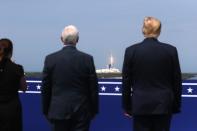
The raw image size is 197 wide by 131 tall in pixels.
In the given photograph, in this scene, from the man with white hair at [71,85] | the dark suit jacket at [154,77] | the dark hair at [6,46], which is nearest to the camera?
the dark suit jacket at [154,77]

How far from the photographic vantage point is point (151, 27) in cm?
452

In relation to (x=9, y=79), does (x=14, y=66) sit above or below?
above

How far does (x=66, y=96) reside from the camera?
4.74 meters

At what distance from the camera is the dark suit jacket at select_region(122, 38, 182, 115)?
14.8 feet

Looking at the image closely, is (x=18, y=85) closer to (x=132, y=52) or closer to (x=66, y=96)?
(x=66, y=96)

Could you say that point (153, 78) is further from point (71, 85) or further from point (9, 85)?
point (9, 85)

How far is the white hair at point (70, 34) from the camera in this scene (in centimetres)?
476

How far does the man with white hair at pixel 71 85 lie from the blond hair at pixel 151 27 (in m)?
0.61

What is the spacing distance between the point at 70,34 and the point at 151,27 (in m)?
0.78

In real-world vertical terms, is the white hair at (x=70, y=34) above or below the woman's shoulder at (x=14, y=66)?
Result: above

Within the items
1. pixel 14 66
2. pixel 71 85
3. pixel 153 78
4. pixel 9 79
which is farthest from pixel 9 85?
pixel 153 78

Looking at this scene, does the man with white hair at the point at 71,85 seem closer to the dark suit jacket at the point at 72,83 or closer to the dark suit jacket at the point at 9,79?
the dark suit jacket at the point at 72,83

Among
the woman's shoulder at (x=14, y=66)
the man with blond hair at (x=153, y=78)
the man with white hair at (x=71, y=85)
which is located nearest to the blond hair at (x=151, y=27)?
the man with blond hair at (x=153, y=78)

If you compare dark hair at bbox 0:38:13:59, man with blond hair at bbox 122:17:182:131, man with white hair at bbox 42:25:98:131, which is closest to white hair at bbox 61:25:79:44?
man with white hair at bbox 42:25:98:131
